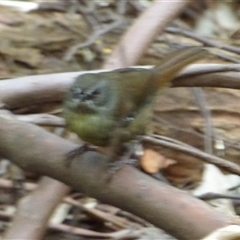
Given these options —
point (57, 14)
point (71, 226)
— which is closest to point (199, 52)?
point (71, 226)

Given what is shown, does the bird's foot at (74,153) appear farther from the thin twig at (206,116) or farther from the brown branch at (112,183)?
the thin twig at (206,116)

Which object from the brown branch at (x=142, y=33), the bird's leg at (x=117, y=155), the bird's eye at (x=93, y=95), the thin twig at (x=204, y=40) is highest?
the thin twig at (x=204, y=40)

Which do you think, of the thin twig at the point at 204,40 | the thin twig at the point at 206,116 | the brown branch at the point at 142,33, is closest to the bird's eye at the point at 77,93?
the brown branch at the point at 142,33

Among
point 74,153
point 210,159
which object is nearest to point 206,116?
point 210,159

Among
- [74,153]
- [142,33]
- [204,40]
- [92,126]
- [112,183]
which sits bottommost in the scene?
[112,183]

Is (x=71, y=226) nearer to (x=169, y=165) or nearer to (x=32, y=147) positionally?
(x=169, y=165)

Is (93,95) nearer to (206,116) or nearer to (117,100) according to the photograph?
(117,100)

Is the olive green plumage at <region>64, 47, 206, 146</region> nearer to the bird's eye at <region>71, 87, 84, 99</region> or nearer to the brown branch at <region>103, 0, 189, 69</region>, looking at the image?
the bird's eye at <region>71, 87, 84, 99</region>
